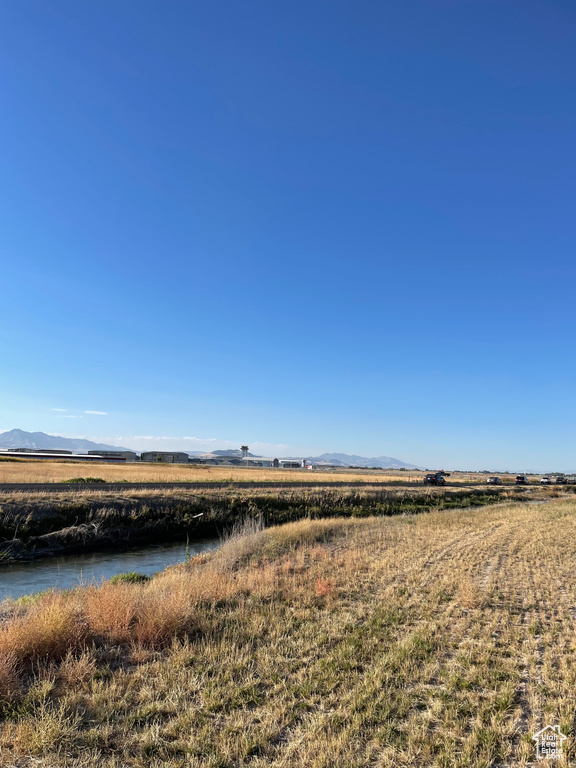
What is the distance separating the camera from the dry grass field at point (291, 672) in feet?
16.9

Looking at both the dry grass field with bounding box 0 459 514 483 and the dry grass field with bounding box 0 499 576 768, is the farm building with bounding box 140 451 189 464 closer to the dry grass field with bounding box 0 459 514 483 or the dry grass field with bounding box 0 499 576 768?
the dry grass field with bounding box 0 459 514 483

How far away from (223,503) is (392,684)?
28203 mm

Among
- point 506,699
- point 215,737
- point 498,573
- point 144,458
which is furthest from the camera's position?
point 144,458

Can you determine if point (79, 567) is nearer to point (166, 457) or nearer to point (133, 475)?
point (133, 475)

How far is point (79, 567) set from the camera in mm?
19484

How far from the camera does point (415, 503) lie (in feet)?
147

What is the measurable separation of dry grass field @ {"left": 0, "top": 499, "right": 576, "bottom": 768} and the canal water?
694 centimetres

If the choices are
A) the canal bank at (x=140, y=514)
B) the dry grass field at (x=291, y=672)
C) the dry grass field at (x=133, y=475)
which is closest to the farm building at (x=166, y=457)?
the dry grass field at (x=133, y=475)

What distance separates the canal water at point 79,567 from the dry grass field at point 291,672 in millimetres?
6940

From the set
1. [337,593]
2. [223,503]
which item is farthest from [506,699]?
[223,503]

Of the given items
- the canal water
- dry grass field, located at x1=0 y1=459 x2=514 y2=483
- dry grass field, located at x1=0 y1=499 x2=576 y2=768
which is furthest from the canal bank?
dry grass field, located at x1=0 y1=499 x2=576 y2=768

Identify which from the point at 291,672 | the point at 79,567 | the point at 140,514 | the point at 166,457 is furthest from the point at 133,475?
the point at 166,457

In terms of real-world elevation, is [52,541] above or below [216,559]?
below

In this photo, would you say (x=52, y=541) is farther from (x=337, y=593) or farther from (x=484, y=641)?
(x=484, y=641)
